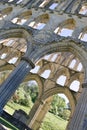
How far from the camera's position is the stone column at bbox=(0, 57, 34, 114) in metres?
11.9

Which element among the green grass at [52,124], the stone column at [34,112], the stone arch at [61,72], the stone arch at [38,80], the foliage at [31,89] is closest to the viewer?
the stone column at [34,112]

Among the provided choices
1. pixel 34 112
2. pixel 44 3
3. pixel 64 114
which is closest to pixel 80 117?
→ pixel 34 112

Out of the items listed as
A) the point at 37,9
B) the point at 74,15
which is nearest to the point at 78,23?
the point at 74,15

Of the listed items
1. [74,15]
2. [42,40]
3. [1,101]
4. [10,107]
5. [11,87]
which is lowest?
[1,101]

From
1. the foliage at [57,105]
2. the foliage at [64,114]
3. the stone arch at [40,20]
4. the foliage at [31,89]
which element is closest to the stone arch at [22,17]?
the stone arch at [40,20]

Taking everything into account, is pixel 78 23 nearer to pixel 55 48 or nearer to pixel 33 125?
pixel 55 48

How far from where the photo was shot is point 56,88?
16922 millimetres

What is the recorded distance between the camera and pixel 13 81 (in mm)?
12516

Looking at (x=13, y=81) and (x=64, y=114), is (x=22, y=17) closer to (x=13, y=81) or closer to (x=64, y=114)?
(x=13, y=81)

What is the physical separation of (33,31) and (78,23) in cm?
293

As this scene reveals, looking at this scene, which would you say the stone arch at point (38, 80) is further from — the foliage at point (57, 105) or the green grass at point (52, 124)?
the foliage at point (57, 105)

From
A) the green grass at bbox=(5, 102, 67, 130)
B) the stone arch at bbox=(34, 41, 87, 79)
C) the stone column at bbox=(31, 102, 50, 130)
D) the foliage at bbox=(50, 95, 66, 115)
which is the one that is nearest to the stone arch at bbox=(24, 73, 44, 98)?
the stone column at bbox=(31, 102, 50, 130)

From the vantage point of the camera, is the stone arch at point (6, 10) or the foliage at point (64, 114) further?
the foliage at point (64, 114)

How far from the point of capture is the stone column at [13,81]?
11.9 metres
